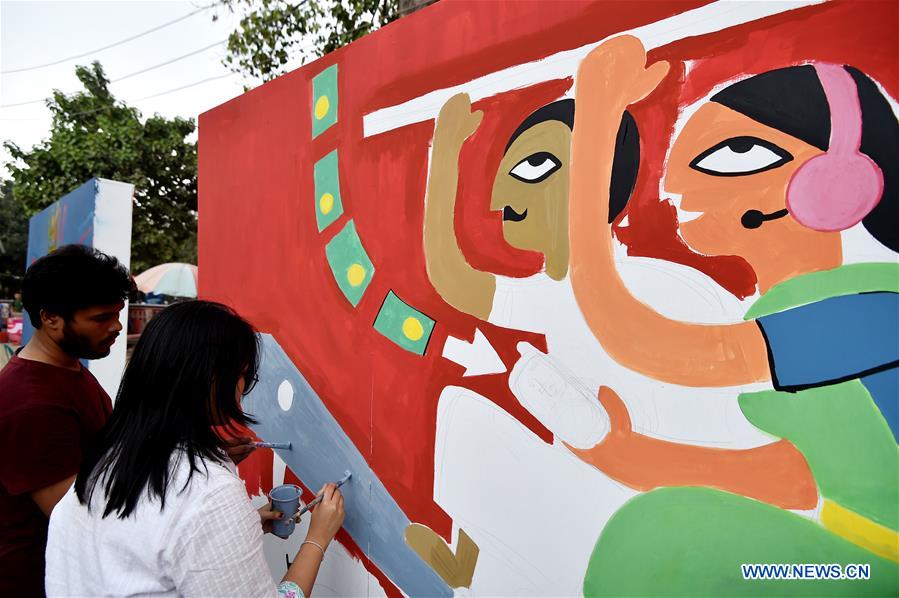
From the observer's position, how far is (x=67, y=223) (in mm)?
4109

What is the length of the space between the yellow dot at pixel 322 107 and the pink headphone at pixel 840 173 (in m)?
1.52

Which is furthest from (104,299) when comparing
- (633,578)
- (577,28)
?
(633,578)

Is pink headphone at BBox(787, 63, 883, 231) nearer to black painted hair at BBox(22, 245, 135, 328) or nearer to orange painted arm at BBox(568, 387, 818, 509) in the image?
orange painted arm at BBox(568, 387, 818, 509)

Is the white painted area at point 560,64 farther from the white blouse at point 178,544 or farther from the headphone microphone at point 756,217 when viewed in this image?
the white blouse at point 178,544

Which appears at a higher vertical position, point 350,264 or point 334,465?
point 350,264

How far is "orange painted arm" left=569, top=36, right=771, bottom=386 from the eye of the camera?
46.6 inches

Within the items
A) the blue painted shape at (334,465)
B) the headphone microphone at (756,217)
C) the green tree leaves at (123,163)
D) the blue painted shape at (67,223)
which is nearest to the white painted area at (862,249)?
the headphone microphone at (756,217)

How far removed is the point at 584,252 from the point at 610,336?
0.22 meters

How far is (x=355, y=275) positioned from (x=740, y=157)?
1.20 meters

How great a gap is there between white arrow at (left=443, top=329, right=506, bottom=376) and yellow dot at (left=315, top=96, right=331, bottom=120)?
1.01 meters

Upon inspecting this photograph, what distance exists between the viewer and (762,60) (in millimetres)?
1121

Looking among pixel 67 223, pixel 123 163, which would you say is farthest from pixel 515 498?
pixel 123 163

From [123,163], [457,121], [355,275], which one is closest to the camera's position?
[457,121]

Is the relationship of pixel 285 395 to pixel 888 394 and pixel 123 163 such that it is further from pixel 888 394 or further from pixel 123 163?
pixel 123 163
